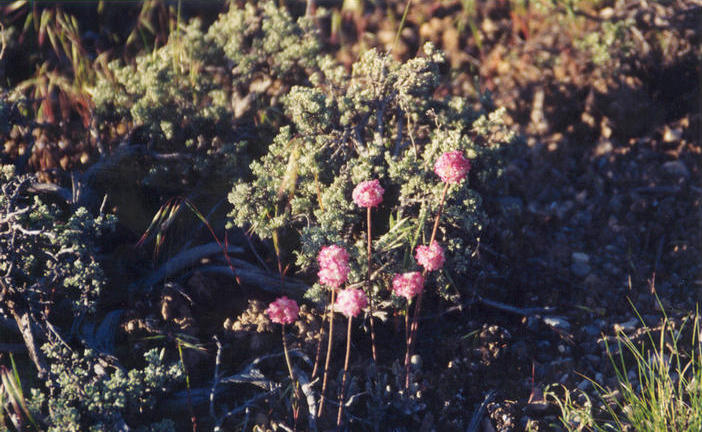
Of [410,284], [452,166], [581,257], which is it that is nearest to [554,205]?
[581,257]

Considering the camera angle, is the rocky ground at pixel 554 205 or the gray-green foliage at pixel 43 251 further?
the rocky ground at pixel 554 205

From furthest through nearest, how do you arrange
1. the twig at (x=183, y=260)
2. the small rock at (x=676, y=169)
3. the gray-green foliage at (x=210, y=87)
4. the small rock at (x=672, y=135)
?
the small rock at (x=672, y=135), the small rock at (x=676, y=169), the gray-green foliage at (x=210, y=87), the twig at (x=183, y=260)

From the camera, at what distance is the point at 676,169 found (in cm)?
372

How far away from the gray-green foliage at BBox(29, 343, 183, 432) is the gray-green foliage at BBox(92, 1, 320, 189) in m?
1.16

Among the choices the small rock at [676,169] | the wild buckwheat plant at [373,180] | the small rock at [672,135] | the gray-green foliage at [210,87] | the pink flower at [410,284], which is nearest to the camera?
the pink flower at [410,284]

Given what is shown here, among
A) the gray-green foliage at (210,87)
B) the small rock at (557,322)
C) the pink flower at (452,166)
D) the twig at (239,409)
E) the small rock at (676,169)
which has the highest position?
the gray-green foliage at (210,87)

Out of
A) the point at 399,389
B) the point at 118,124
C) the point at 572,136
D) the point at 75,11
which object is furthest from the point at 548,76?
the point at 75,11

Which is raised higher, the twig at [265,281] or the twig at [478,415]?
the twig at [265,281]

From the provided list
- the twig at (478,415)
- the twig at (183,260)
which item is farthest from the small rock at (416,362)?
the twig at (183,260)

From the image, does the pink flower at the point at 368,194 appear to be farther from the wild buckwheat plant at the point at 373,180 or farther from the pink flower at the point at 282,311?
the pink flower at the point at 282,311

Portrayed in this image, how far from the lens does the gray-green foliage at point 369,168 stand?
8.74ft

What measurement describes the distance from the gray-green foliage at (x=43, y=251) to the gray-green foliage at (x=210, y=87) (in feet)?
2.09

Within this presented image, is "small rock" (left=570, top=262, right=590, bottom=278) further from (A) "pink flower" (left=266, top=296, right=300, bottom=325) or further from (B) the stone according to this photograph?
(A) "pink flower" (left=266, top=296, right=300, bottom=325)

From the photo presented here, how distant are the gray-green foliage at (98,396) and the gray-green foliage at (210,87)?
1157mm
